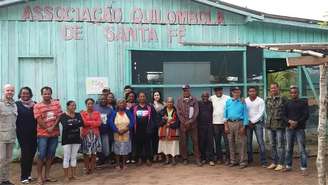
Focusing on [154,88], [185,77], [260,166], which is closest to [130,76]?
[154,88]

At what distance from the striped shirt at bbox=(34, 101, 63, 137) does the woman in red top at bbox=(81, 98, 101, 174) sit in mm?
785

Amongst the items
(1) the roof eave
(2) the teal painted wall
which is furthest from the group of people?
(1) the roof eave

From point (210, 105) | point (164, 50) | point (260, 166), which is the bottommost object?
point (260, 166)

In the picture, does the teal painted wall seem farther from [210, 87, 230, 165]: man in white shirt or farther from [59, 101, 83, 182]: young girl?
[59, 101, 83, 182]: young girl

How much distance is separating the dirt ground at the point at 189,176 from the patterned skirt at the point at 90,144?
0.49 metres

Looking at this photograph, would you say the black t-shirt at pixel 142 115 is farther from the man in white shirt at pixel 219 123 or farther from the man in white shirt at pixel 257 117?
the man in white shirt at pixel 257 117

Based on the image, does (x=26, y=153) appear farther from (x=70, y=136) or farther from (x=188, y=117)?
(x=188, y=117)

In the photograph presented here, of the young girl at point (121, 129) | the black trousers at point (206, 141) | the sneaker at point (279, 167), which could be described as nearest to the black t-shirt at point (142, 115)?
the young girl at point (121, 129)

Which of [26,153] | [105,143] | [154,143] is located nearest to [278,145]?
[154,143]

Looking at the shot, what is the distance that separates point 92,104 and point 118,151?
3.81 ft

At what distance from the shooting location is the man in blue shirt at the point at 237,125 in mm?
10039

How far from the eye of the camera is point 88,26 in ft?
37.3

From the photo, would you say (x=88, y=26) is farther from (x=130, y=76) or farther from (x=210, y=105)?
(x=210, y=105)

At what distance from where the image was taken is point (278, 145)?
9.53m
